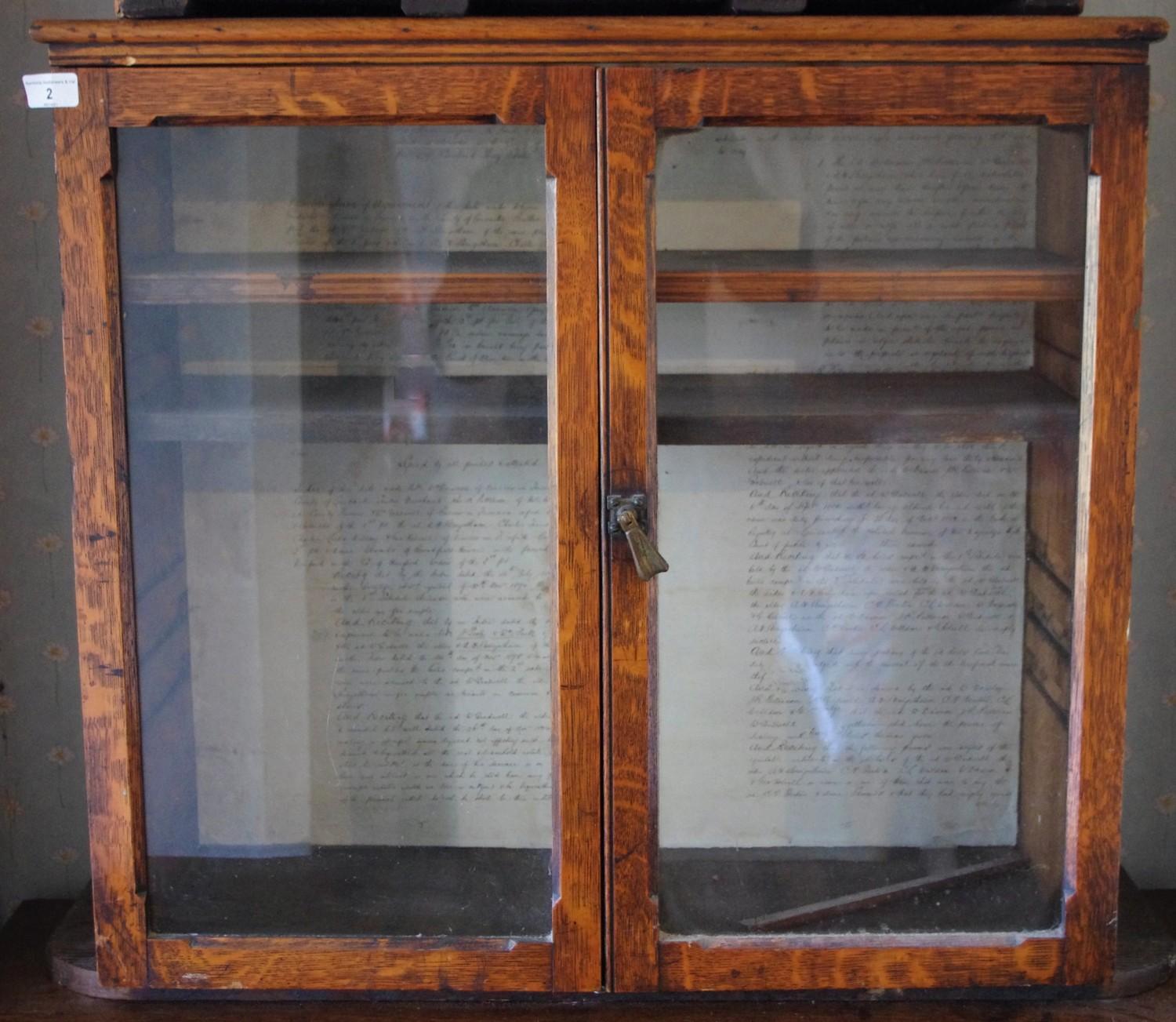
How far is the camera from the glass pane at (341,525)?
1.23 metres

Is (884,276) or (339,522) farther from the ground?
(884,276)

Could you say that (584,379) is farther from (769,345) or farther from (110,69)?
(110,69)

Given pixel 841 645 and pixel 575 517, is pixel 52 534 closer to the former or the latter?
pixel 575 517

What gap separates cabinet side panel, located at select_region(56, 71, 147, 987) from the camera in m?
1.20

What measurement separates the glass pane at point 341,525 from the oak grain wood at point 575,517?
0.07 feet

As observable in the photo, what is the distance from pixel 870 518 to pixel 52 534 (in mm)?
872

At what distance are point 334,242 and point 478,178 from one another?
133 mm

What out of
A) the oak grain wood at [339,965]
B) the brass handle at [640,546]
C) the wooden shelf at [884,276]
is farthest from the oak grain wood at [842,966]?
the wooden shelf at [884,276]

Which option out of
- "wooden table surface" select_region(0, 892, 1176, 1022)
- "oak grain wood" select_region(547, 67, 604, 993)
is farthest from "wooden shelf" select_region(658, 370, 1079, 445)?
"wooden table surface" select_region(0, 892, 1176, 1022)

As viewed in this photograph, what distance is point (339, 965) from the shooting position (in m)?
1.29

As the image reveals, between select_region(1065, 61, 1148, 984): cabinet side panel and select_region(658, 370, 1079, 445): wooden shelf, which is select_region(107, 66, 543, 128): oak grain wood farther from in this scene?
select_region(1065, 61, 1148, 984): cabinet side panel

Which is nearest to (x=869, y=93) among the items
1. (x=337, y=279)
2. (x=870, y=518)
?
(x=870, y=518)

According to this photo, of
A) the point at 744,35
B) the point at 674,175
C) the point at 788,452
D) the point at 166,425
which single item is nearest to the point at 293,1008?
the point at 166,425

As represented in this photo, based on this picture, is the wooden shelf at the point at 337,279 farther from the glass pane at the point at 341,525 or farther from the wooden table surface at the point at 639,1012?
the wooden table surface at the point at 639,1012
